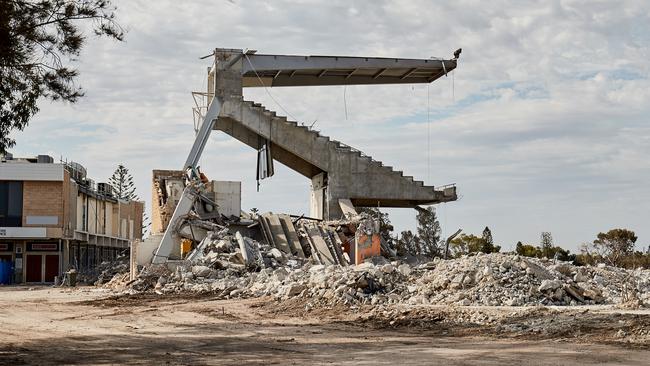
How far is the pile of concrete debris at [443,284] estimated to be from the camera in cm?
2388

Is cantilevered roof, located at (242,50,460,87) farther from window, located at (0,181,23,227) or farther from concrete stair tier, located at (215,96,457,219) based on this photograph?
window, located at (0,181,23,227)

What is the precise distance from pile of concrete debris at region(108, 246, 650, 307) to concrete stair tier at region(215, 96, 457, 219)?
14775mm

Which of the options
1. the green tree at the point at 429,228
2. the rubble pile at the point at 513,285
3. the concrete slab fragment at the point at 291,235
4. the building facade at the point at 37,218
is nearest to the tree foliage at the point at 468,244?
the green tree at the point at 429,228

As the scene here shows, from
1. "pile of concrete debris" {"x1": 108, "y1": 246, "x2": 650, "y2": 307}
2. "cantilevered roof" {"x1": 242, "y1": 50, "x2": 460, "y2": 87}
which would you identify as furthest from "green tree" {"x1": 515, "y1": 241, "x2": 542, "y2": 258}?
"pile of concrete debris" {"x1": 108, "y1": 246, "x2": 650, "y2": 307}

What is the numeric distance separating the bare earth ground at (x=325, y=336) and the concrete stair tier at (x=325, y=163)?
23.3 meters

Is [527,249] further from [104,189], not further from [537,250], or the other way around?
[104,189]

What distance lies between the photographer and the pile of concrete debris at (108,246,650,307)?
23.9 m

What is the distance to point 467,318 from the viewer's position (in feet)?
70.0

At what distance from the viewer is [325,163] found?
50.9 m

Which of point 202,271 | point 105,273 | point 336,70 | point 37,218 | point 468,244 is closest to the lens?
point 202,271

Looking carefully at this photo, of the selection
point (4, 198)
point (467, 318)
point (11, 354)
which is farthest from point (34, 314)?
point (4, 198)

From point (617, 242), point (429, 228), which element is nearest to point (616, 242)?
point (617, 242)

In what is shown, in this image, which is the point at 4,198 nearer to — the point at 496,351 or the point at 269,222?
the point at 269,222

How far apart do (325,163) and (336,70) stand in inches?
214
